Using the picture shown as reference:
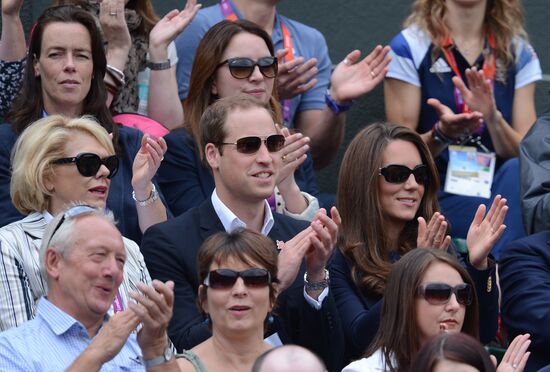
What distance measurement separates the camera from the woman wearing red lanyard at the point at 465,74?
7.54m

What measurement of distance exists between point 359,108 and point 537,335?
288 cm

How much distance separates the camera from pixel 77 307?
489cm

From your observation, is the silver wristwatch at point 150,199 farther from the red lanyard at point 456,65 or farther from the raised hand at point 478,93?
the red lanyard at point 456,65

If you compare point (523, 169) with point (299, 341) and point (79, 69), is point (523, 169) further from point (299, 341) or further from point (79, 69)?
point (79, 69)

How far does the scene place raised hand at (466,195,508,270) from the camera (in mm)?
5691

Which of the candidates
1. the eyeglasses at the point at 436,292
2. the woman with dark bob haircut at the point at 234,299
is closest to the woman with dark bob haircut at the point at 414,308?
the eyeglasses at the point at 436,292

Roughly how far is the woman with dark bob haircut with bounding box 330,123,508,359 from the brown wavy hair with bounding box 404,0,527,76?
5.19 feet

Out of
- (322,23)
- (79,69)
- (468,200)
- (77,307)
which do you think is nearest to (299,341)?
(77,307)

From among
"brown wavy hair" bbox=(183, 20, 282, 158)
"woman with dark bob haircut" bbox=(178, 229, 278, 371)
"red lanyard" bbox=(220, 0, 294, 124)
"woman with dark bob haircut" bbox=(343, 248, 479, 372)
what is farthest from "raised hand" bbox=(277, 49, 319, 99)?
"woman with dark bob haircut" bbox=(178, 229, 278, 371)

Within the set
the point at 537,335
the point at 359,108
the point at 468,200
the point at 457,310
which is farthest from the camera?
the point at 359,108

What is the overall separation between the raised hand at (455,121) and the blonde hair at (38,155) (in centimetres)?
226

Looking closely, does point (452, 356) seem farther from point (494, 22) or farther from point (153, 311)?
point (494, 22)

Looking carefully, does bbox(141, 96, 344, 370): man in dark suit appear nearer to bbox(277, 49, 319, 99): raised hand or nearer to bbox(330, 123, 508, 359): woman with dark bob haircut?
bbox(330, 123, 508, 359): woman with dark bob haircut

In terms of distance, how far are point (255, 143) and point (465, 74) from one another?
2228 mm
